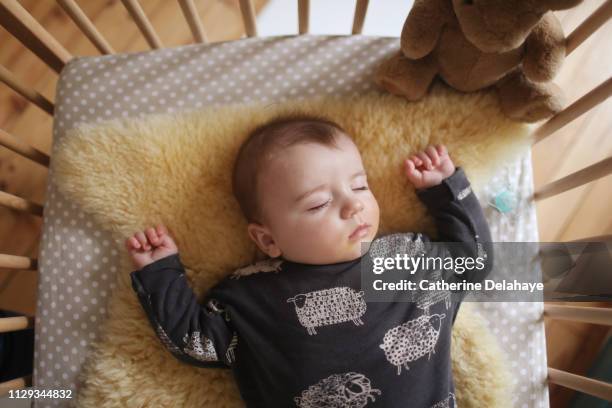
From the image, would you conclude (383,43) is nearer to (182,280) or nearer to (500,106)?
(500,106)

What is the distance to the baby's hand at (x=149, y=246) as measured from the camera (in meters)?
0.81

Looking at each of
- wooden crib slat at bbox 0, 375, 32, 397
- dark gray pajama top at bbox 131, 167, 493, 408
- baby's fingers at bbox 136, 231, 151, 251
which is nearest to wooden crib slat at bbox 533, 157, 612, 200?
dark gray pajama top at bbox 131, 167, 493, 408

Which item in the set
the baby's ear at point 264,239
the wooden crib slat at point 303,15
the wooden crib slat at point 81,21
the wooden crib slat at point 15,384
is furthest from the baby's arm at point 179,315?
the wooden crib slat at point 303,15

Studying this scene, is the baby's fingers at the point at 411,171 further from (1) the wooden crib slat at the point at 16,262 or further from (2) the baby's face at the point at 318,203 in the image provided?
(1) the wooden crib slat at the point at 16,262

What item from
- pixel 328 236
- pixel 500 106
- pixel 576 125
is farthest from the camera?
pixel 576 125

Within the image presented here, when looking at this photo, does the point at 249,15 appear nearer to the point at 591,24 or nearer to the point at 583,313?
the point at 591,24

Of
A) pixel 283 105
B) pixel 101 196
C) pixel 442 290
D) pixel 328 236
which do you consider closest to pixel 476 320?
pixel 442 290

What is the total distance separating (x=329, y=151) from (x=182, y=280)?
1.13ft

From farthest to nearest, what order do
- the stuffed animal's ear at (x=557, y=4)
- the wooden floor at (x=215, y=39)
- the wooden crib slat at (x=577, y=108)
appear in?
the wooden floor at (x=215, y=39), the wooden crib slat at (x=577, y=108), the stuffed animal's ear at (x=557, y=4)

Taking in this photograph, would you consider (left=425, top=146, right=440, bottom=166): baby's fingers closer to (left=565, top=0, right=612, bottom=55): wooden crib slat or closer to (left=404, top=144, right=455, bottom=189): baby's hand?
(left=404, top=144, right=455, bottom=189): baby's hand

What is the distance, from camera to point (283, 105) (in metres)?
0.87

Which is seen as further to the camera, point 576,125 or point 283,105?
point 576,125

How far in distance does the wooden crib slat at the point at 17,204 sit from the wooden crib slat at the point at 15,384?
0.30 metres

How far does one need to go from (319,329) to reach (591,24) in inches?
23.3
